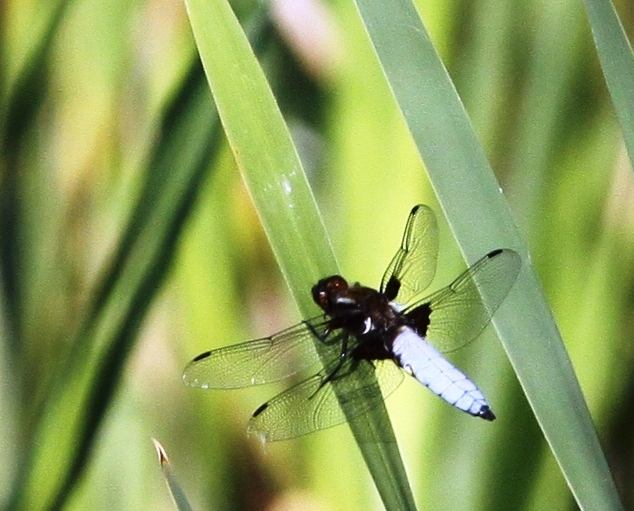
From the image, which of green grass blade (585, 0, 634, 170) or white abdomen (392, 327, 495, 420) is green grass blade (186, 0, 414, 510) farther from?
green grass blade (585, 0, 634, 170)

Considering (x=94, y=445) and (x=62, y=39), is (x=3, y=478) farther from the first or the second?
(x=62, y=39)

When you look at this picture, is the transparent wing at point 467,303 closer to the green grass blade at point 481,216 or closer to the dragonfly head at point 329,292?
the green grass blade at point 481,216

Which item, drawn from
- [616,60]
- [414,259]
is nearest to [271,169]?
[414,259]

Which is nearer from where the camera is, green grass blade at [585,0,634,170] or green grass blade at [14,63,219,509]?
green grass blade at [585,0,634,170]

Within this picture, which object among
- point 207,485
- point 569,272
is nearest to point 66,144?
point 207,485

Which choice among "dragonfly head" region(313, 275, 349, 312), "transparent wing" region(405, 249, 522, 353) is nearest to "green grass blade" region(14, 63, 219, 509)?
"dragonfly head" region(313, 275, 349, 312)
